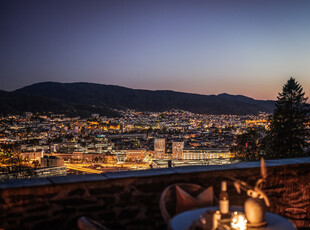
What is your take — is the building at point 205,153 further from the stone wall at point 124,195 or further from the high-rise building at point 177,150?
the stone wall at point 124,195

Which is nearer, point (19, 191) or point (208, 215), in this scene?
point (208, 215)

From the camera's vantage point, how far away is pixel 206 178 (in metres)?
2.70

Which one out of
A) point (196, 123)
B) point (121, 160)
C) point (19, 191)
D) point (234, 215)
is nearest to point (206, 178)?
point (234, 215)

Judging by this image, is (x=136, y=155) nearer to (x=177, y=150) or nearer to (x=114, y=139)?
(x=177, y=150)

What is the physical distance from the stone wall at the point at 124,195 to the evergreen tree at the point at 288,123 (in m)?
11.6

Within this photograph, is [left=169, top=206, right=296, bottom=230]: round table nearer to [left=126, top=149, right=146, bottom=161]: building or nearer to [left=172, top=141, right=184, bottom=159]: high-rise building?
[left=172, top=141, right=184, bottom=159]: high-rise building

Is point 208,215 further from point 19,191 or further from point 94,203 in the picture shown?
point 19,191

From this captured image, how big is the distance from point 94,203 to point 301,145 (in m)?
15.8

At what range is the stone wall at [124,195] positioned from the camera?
2117mm

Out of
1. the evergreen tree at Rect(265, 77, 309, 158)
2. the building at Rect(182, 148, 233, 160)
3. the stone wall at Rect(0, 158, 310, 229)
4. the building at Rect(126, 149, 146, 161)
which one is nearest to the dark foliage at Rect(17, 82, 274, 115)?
the building at Rect(126, 149, 146, 161)

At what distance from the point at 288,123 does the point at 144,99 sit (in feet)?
224

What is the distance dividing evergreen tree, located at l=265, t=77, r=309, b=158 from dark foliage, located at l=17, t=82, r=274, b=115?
2513 inches

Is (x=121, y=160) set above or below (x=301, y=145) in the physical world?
below

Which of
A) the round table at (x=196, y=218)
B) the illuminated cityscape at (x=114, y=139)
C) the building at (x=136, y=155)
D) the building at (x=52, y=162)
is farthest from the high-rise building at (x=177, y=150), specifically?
the round table at (x=196, y=218)
